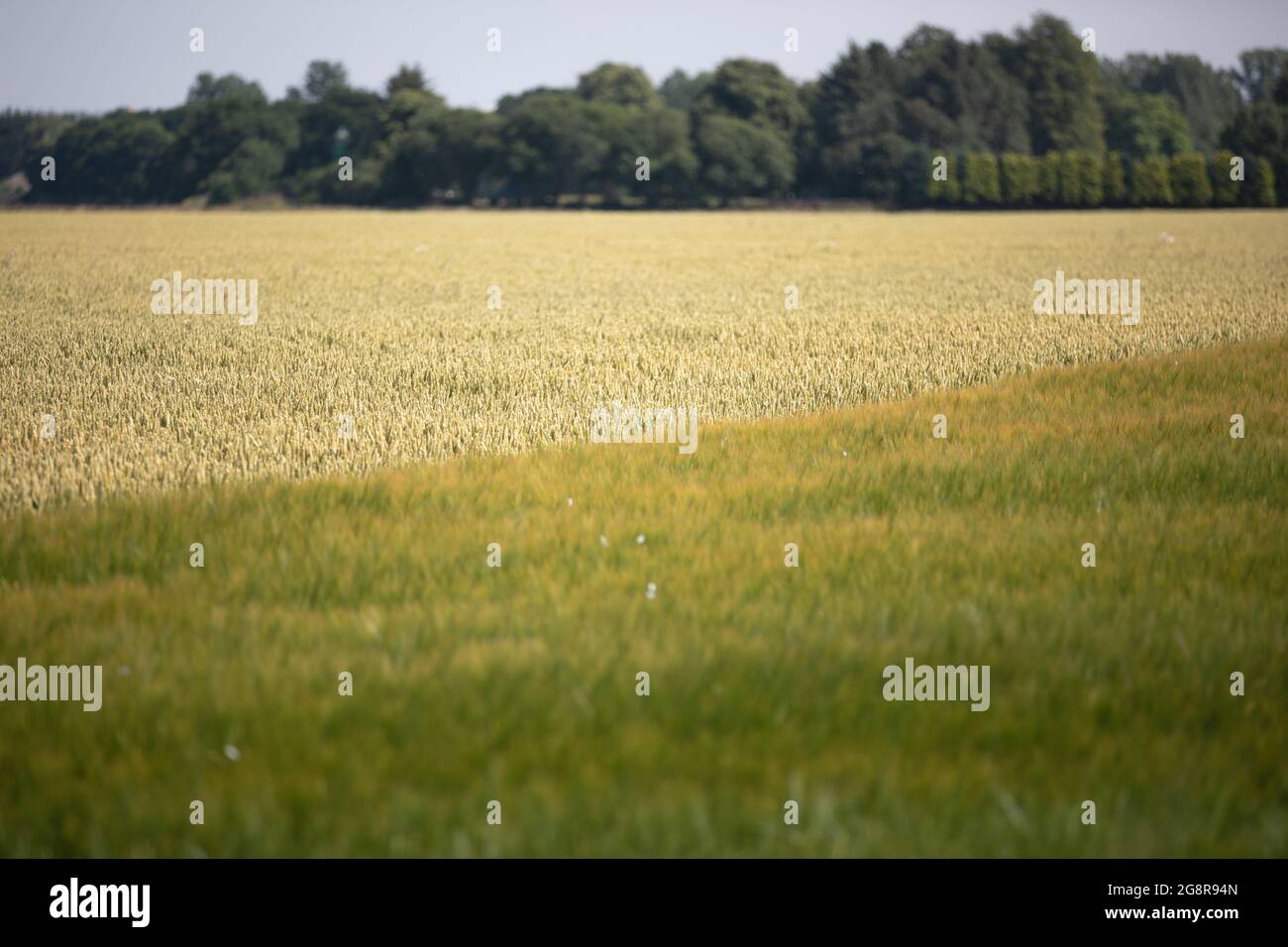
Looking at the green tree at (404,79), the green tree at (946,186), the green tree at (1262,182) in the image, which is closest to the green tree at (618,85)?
the green tree at (404,79)

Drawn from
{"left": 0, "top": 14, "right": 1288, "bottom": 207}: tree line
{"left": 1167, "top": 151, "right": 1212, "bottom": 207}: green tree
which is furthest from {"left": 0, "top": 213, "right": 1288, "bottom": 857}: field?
{"left": 1167, "top": 151, "right": 1212, "bottom": 207}: green tree

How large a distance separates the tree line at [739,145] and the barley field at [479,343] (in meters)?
59.8

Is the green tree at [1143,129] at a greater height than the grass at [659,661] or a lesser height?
greater

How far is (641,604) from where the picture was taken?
623cm

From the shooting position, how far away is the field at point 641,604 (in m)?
4.17

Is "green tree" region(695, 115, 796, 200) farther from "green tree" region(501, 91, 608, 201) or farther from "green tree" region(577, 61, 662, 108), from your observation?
"green tree" region(577, 61, 662, 108)

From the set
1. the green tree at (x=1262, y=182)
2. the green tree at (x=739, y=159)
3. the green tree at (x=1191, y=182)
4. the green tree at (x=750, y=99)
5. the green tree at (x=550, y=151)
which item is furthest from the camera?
the green tree at (x=750, y=99)

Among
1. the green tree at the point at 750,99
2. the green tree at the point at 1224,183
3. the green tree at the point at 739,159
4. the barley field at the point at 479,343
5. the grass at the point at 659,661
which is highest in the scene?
the green tree at the point at 750,99

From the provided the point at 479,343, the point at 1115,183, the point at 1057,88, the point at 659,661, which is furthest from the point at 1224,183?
the point at 659,661

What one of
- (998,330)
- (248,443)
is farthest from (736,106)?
(248,443)

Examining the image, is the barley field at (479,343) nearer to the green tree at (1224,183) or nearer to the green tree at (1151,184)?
the green tree at (1224,183)

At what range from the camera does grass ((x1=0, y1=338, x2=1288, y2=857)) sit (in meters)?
4.09

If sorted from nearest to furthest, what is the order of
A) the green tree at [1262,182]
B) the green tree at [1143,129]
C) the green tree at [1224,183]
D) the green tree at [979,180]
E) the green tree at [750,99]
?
the green tree at [1224,183] → the green tree at [1262,182] → the green tree at [979,180] → the green tree at [750,99] → the green tree at [1143,129]
